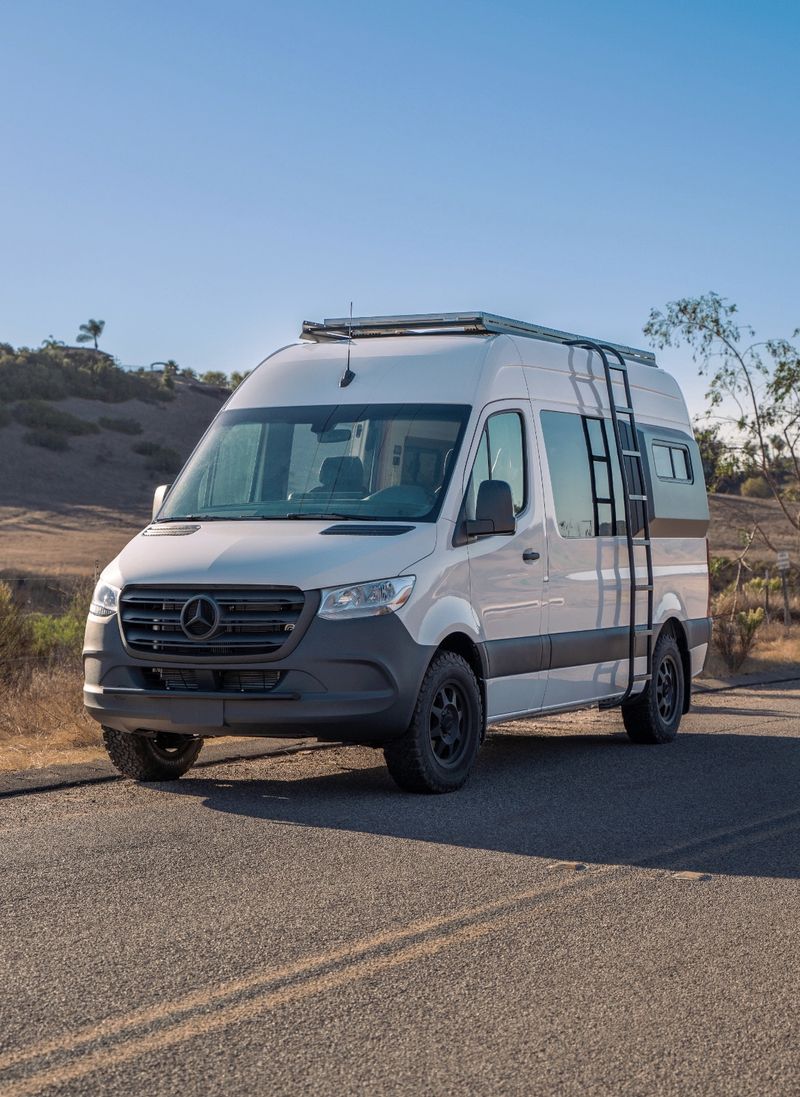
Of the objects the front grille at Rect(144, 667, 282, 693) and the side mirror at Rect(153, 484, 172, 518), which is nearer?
the front grille at Rect(144, 667, 282, 693)

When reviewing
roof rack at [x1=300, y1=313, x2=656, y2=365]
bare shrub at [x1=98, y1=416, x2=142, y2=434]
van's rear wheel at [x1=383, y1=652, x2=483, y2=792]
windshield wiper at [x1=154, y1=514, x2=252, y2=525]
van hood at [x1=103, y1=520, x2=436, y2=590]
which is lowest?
van's rear wheel at [x1=383, y1=652, x2=483, y2=792]

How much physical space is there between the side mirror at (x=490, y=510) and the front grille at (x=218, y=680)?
1627mm

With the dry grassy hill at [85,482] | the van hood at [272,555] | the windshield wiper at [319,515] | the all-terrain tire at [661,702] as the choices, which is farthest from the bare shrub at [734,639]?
the dry grassy hill at [85,482]

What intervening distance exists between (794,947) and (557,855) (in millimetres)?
1735

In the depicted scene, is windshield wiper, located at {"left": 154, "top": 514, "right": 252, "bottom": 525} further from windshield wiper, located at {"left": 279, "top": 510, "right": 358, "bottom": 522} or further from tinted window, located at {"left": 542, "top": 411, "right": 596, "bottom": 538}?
tinted window, located at {"left": 542, "top": 411, "right": 596, "bottom": 538}

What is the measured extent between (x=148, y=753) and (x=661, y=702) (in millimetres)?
4799

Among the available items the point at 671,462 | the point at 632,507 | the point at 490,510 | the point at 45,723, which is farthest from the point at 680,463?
the point at 45,723

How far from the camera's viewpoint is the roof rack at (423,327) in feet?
34.3

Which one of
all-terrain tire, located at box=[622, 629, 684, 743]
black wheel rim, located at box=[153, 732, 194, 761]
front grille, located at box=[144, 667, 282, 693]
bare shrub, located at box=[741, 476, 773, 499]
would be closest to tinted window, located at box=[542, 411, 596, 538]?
all-terrain tire, located at box=[622, 629, 684, 743]

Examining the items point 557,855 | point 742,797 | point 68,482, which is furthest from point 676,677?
point 68,482

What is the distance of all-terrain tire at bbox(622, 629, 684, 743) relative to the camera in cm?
1210

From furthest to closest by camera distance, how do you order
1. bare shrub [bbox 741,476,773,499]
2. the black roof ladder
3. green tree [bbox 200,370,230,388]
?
green tree [bbox 200,370,230,388], bare shrub [bbox 741,476,773,499], the black roof ladder

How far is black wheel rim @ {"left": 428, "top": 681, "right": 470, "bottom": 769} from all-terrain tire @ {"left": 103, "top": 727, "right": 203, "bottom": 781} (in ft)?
5.29

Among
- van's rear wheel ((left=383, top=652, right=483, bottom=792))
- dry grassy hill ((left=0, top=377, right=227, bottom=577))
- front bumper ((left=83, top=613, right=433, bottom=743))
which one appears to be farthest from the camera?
dry grassy hill ((left=0, top=377, right=227, bottom=577))
